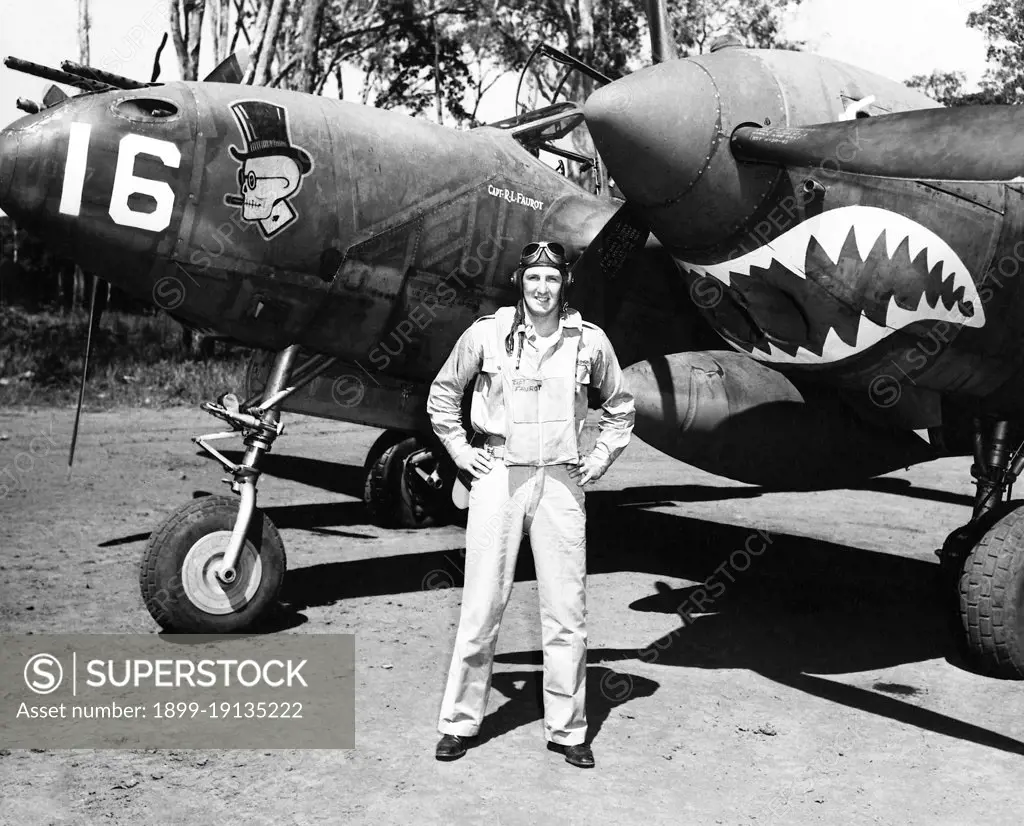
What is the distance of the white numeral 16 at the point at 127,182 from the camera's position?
17.9 ft

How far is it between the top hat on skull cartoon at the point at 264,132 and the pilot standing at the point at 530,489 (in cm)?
200

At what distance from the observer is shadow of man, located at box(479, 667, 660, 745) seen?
472 cm

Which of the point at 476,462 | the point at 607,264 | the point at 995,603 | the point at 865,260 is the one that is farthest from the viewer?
the point at 607,264

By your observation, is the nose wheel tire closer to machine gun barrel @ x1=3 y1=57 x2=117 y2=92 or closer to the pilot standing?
the pilot standing

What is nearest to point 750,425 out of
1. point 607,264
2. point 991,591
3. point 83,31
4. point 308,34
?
point 607,264

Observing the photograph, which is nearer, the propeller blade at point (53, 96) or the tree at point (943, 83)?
the propeller blade at point (53, 96)

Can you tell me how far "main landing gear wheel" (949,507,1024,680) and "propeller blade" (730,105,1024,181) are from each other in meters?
2.31

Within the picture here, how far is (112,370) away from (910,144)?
1833 cm

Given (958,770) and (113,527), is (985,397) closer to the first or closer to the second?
(958,770)

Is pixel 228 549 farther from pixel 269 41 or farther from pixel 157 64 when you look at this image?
pixel 269 41

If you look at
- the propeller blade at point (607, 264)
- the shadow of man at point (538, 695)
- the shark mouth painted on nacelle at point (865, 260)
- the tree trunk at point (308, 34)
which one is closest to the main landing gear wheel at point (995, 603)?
the shark mouth painted on nacelle at point (865, 260)

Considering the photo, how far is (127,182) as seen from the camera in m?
5.56

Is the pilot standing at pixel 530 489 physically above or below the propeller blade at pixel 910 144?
below

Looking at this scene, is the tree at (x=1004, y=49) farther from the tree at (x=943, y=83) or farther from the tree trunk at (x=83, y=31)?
the tree trunk at (x=83, y=31)
